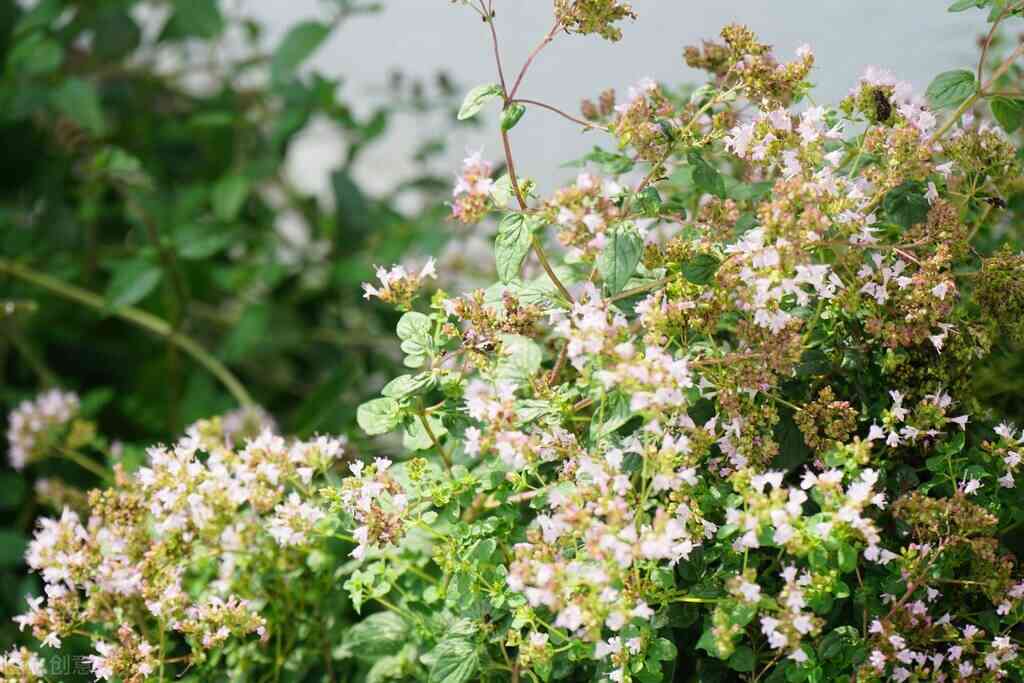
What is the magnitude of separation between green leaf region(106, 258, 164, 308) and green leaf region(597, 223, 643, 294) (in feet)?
2.87

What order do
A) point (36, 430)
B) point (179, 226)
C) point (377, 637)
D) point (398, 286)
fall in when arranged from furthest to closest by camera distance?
point (179, 226) < point (36, 430) < point (377, 637) < point (398, 286)

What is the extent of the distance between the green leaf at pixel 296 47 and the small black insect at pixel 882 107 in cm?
101

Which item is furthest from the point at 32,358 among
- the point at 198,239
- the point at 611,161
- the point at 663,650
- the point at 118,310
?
the point at 663,650

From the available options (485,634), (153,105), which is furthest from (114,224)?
(485,634)

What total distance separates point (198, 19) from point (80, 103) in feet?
0.83

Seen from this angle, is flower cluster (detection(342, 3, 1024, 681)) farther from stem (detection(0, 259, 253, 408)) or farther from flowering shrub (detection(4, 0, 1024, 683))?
stem (detection(0, 259, 253, 408))

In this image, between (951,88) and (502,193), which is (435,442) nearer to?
(502,193)

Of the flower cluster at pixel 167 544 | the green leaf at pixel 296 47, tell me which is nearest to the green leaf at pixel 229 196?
the green leaf at pixel 296 47

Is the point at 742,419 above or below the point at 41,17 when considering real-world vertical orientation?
below

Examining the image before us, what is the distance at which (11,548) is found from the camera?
50.8 inches

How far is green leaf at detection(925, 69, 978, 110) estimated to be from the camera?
2.47 feet

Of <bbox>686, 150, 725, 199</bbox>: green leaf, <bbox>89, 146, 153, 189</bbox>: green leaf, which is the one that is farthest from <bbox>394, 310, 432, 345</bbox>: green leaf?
<bbox>89, 146, 153, 189</bbox>: green leaf

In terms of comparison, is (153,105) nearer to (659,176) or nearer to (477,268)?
(477,268)

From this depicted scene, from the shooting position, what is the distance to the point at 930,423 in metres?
0.71
